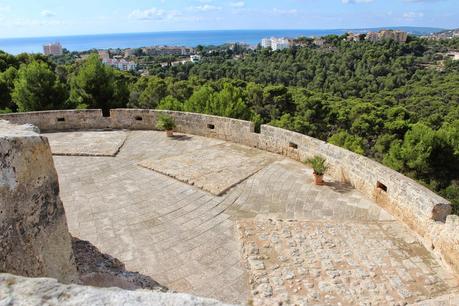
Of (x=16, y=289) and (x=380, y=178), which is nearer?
(x=16, y=289)

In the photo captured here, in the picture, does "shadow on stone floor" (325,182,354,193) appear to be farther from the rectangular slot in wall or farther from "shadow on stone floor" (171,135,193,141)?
"shadow on stone floor" (171,135,193,141)

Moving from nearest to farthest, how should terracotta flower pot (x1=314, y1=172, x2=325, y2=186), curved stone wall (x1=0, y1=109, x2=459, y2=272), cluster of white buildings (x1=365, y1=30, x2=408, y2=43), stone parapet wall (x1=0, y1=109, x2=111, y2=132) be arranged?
curved stone wall (x1=0, y1=109, x2=459, y2=272), terracotta flower pot (x1=314, y1=172, x2=325, y2=186), stone parapet wall (x1=0, y1=109, x2=111, y2=132), cluster of white buildings (x1=365, y1=30, x2=408, y2=43)

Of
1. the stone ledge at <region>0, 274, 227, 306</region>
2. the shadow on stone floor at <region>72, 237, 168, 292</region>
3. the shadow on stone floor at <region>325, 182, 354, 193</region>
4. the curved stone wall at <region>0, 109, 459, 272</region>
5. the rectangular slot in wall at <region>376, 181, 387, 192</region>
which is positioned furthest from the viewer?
the shadow on stone floor at <region>325, 182, 354, 193</region>

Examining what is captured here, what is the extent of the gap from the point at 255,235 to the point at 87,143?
23.6 ft

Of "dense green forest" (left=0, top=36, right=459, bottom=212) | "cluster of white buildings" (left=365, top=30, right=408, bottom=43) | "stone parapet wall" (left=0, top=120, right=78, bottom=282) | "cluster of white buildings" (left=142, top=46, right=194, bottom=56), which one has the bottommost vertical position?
"dense green forest" (left=0, top=36, right=459, bottom=212)

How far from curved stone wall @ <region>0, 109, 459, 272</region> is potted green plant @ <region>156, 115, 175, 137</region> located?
49 centimetres

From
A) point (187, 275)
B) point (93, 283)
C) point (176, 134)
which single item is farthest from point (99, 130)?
point (93, 283)

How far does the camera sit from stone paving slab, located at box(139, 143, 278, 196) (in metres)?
8.47

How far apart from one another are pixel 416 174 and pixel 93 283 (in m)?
17.7

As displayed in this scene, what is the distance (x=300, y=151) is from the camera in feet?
31.6

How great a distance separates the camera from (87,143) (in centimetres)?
1132

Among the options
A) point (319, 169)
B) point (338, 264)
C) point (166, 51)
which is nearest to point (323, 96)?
point (319, 169)

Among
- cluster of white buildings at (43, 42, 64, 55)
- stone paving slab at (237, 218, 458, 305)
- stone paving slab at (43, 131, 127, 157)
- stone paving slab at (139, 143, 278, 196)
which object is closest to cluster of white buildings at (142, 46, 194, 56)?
cluster of white buildings at (43, 42, 64, 55)

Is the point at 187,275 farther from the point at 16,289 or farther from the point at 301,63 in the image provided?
the point at 301,63
